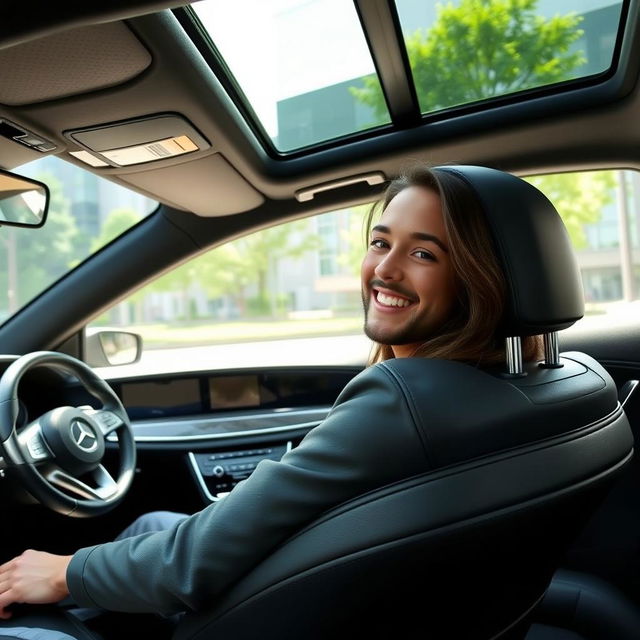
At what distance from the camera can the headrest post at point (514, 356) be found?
1199 millimetres

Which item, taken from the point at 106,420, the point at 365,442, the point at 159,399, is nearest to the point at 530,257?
the point at 365,442

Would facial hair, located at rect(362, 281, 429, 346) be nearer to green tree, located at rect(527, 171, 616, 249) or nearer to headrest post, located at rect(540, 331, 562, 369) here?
headrest post, located at rect(540, 331, 562, 369)

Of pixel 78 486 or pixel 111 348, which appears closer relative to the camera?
pixel 78 486

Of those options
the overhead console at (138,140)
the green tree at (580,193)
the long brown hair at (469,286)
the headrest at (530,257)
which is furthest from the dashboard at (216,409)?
the headrest at (530,257)

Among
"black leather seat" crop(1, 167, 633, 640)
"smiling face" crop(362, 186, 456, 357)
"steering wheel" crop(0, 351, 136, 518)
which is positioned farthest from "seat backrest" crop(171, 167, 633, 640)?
"steering wheel" crop(0, 351, 136, 518)

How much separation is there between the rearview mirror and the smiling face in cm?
160

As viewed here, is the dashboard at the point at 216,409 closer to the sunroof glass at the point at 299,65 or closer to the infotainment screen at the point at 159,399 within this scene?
the infotainment screen at the point at 159,399

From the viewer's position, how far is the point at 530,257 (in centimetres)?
117

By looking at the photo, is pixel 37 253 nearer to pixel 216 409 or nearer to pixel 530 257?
pixel 216 409

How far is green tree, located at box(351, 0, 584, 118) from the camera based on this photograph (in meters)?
2.16

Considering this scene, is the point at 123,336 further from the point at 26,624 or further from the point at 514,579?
the point at 514,579

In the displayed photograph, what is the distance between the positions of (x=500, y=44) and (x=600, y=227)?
1460mm

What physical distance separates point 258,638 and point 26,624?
762 millimetres

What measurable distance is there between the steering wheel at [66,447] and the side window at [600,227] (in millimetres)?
1752
